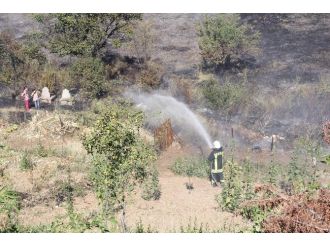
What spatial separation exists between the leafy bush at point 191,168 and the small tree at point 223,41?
265 inches

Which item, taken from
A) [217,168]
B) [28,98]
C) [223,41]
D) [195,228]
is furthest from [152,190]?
[223,41]

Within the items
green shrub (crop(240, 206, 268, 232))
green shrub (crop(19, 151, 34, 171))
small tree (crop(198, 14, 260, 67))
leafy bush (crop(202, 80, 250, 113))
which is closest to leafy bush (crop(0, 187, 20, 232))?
green shrub (crop(19, 151, 34, 171))

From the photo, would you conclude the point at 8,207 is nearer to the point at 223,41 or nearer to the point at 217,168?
the point at 217,168

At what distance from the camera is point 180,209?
12.3 metres

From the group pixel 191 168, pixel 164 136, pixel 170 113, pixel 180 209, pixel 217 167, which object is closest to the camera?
pixel 180 209

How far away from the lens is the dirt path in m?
11.4

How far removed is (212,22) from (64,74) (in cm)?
608

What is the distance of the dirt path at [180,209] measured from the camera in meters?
11.4

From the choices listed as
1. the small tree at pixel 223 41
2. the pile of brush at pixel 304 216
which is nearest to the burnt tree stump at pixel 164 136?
the small tree at pixel 223 41

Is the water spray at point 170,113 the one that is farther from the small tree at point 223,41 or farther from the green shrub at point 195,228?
the green shrub at point 195,228

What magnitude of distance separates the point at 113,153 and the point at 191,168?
440cm

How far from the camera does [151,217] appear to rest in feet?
38.6

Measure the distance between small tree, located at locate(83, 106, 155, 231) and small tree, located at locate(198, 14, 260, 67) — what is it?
9859mm

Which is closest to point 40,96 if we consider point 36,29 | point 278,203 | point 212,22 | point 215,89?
point 36,29
